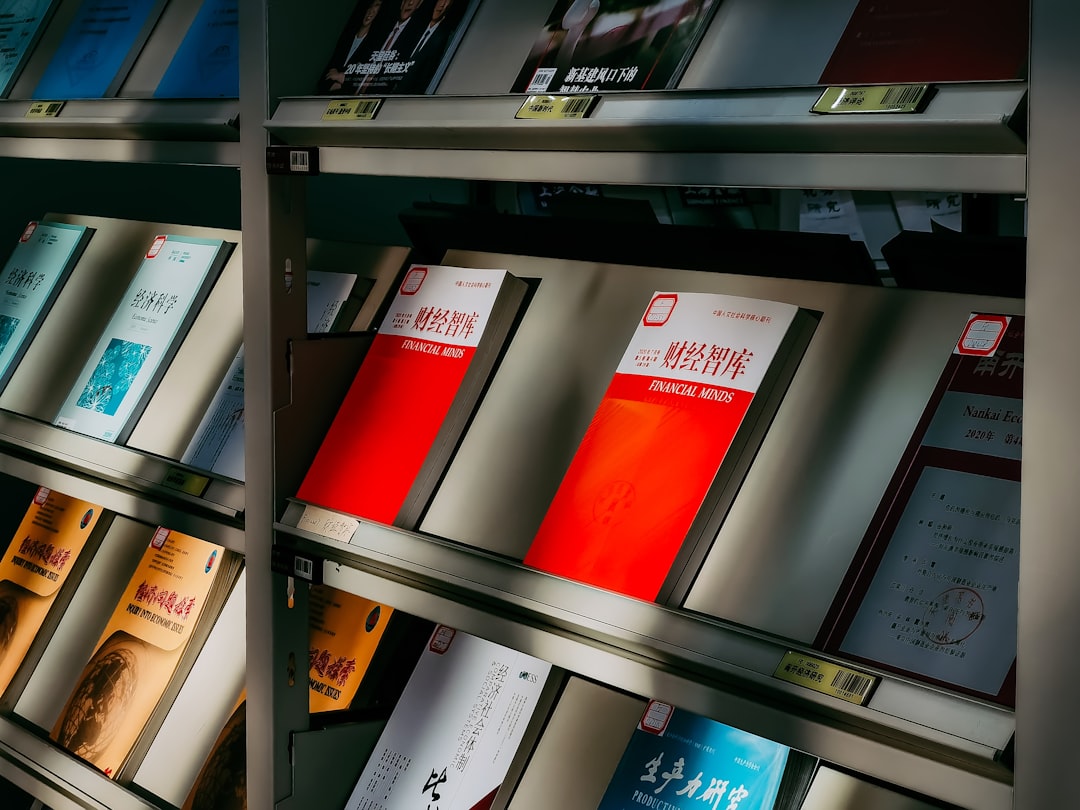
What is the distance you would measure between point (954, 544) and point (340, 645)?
102cm

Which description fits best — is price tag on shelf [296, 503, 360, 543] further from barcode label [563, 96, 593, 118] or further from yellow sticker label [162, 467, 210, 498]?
barcode label [563, 96, 593, 118]

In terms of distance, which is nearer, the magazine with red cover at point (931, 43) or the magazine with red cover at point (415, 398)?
the magazine with red cover at point (931, 43)

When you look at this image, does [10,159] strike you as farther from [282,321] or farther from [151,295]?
[282,321]

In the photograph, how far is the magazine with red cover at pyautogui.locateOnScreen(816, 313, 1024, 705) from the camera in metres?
0.99

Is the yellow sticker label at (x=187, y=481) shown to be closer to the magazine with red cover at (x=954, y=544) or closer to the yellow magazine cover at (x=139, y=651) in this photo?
the yellow magazine cover at (x=139, y=651)

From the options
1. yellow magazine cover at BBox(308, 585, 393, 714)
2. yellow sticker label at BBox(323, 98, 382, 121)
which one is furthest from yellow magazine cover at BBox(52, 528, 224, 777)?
yellow sticker label at BBox(323, 98, 382, 121)

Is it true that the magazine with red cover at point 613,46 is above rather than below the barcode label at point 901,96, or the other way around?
above

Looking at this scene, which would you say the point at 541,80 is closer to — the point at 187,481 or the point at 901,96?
the point at 901,96

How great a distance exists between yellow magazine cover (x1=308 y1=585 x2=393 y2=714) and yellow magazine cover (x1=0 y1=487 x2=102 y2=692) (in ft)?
2.37

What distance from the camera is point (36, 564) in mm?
2299

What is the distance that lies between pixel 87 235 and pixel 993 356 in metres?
1.82

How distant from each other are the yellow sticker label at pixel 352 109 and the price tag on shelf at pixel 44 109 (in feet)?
2.34

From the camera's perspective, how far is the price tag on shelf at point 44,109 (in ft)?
6.07

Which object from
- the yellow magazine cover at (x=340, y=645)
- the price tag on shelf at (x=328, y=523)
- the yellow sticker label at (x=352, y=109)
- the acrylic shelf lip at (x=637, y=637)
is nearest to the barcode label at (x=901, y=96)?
the acrylic shelf lip at (x=637, y=637)
